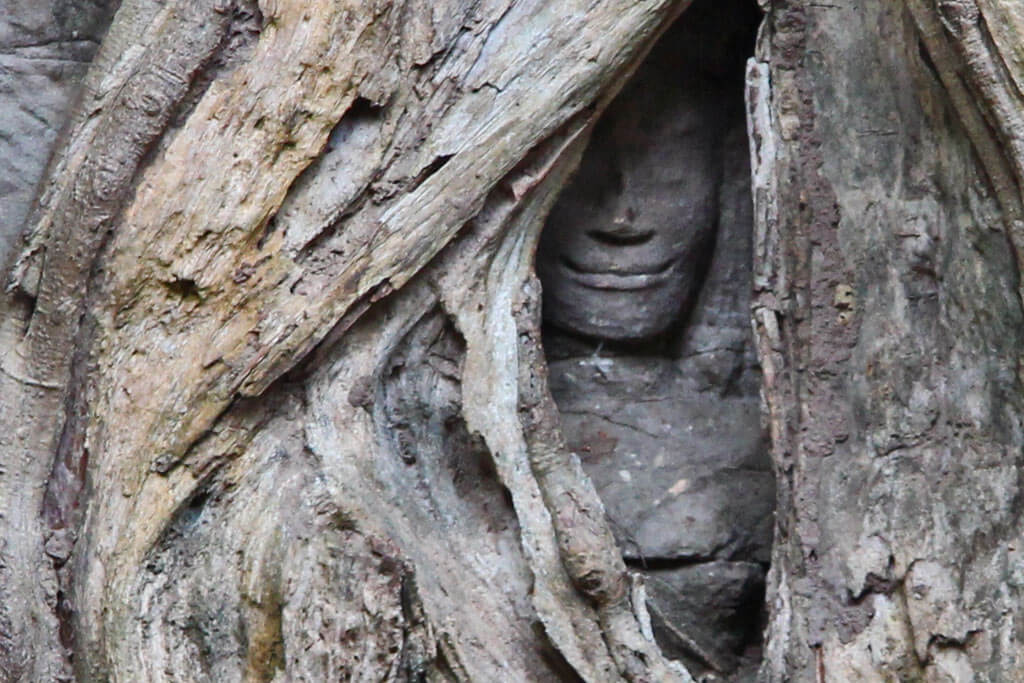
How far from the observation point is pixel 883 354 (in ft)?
5.37

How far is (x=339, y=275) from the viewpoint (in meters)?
1.56

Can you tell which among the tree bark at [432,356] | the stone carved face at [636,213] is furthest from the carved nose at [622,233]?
the tree bark at [432,356]

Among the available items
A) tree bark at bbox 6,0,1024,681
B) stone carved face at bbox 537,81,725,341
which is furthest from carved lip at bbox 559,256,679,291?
tree bark at bbox 6,0,1024,681

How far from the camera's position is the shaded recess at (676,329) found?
1.77 m

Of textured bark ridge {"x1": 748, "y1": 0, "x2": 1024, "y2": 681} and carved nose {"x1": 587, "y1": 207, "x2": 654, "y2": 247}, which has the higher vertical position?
carved nose {"x1": 587, "y1": 207, "x2": 654, "y2": 247}

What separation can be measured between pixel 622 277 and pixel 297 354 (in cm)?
44

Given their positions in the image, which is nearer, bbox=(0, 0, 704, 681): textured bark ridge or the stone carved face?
bbox=(0, 0, 704, 681): textured bark ridge

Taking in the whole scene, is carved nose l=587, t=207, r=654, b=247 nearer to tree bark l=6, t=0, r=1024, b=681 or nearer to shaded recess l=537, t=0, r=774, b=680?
shaded recess l=537, t=0, r=774, b=680

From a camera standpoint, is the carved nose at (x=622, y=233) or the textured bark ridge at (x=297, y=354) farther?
the carved nose at (x=622, y=233)

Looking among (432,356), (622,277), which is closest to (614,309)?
(622,277)

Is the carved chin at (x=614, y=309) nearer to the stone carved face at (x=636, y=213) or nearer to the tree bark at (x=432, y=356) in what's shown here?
the stone carved face at (x=636, y=213)

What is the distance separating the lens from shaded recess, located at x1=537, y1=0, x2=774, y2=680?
69.8 inches

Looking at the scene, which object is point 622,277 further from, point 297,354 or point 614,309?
point 297,354

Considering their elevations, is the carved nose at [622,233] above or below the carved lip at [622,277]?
above
